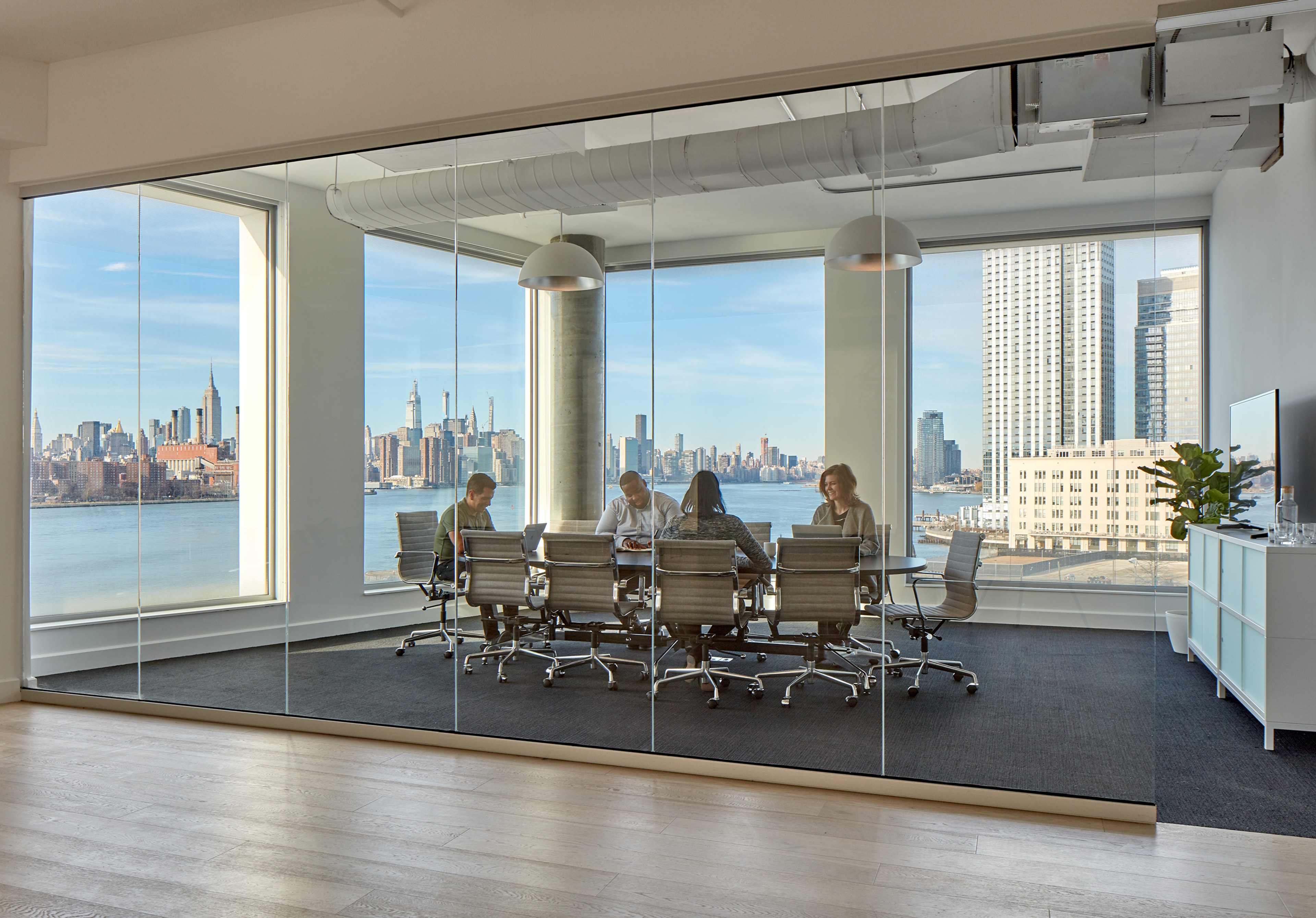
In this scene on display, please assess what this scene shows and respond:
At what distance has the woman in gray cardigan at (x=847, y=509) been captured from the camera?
167 inches

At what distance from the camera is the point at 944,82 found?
4.03 metres

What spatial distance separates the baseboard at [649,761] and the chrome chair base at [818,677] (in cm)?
34

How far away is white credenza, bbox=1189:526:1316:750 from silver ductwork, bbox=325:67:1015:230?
2.78m

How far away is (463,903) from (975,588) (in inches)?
95.8

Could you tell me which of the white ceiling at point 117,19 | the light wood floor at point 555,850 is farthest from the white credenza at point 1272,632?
the white ceiling at point 117,19

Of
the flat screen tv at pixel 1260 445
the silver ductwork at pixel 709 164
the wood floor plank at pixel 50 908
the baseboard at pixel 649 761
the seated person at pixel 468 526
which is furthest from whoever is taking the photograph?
the flat screen tv at pixel 1260 445

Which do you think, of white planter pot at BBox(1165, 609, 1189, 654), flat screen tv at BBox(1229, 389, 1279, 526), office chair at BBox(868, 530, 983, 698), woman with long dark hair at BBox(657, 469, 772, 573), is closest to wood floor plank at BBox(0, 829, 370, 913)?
woman with long dark hair at BBox(657, 469, 772, 573)

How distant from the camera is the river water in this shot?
17.1ft

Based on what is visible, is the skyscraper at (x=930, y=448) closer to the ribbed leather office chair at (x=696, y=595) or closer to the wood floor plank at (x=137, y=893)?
the ribbed leather office chair at (x=696, y=595)

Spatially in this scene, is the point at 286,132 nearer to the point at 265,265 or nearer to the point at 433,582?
the point at 265,265

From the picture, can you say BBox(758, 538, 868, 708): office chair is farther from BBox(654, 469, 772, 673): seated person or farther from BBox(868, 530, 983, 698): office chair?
BBox(868, 530, 983, 698): office chair

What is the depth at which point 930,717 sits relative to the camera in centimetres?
408

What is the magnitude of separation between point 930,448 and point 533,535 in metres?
2.05

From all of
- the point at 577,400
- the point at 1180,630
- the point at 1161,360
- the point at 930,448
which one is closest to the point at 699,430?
the point at 577,400
